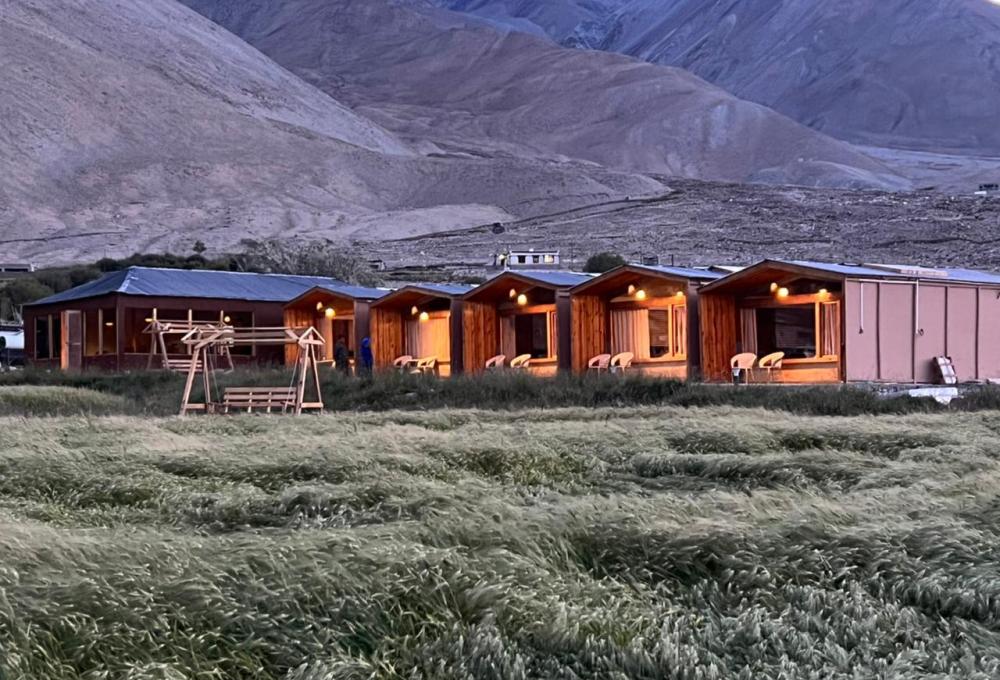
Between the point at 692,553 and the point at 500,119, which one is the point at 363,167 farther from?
the point at 692,553

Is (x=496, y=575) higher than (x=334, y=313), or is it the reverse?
(x=334, y=313)

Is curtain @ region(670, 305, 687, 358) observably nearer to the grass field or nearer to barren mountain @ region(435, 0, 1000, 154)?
the grass field

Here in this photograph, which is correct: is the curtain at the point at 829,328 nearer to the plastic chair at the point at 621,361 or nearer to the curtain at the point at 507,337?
the plastic chair at the point at 621,361

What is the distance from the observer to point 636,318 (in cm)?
2105

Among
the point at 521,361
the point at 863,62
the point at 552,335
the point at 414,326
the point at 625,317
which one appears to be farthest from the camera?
the point at 863,62

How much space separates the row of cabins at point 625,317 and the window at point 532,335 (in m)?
0.03

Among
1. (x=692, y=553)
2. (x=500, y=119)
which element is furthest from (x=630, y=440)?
(x=500, y=119)

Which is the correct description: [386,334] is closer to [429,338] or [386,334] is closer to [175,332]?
[429,338]

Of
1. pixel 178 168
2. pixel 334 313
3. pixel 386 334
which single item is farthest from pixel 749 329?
pixel 178 168

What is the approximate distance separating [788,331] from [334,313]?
990 cm

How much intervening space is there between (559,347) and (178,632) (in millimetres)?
17511

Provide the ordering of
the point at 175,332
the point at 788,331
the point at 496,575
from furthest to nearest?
the point at 788,331 < the point at 175,332 < the point at 496,575

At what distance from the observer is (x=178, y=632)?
379 centimetres

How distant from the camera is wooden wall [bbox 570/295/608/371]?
20875 millimetres
